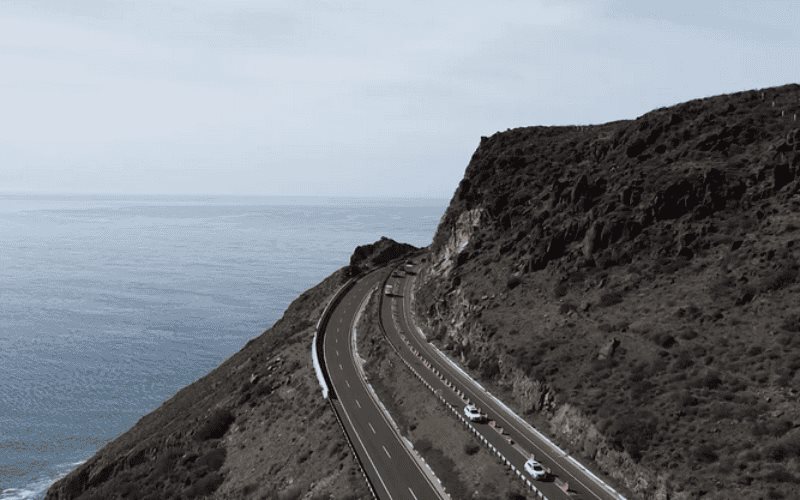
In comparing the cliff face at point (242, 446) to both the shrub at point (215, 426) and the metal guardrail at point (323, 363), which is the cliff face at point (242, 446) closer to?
the shrub at point (215, 426)

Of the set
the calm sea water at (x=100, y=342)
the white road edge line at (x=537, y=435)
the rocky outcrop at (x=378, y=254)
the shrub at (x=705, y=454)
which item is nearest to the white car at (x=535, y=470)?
the white road edge line at (x=537, y=435)

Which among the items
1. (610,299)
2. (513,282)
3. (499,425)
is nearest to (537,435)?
Answer: (499,425)

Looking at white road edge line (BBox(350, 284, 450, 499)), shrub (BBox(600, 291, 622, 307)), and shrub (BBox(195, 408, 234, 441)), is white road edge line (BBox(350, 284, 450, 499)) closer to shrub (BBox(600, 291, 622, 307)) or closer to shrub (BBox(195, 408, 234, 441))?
shrub (BBox(195, 408, 234, 441))

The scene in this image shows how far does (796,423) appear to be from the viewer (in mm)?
28359

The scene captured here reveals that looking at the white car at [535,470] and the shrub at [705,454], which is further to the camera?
the white car at [535,470]

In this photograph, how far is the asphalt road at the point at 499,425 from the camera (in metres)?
30.7

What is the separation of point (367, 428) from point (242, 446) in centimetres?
1144

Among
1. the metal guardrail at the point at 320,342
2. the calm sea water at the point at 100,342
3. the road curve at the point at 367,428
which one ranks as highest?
the metal guardrail at the point at 320,342

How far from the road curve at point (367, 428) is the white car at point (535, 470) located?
5.02 meters

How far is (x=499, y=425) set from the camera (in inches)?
1533

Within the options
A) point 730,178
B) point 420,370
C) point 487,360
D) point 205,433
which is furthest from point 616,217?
point 205,433

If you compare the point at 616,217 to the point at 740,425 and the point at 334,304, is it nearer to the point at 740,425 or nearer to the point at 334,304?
the point at 740,425

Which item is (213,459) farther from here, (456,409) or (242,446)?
(456,409)

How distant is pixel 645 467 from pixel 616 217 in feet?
95.7
